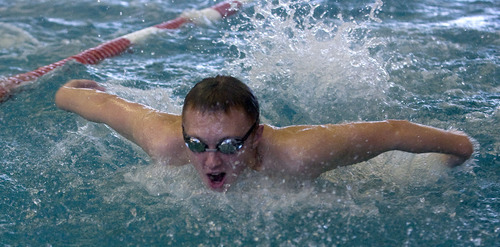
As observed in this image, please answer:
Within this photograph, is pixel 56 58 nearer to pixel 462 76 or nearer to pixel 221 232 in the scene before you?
pixel 221 232

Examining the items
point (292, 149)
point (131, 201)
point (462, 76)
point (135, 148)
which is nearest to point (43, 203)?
point (131, 201)

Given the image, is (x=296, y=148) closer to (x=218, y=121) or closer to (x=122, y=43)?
(x=218, y=121)

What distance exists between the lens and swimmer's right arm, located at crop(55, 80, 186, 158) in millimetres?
2348

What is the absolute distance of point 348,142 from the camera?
2135 millimetres

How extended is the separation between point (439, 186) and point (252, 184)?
92cm

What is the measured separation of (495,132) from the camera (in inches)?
112

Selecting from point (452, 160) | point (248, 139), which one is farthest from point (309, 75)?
point (248, 139)

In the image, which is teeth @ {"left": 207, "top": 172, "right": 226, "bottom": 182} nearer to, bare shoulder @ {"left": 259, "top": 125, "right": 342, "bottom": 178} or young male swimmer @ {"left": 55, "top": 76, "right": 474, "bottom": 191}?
young male swimmer @ {"left": 55, "top": 76, "right": 474, "bottom": 191}

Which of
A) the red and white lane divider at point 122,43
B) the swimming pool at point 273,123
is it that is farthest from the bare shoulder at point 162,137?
the red and white lane divider at point 122,43

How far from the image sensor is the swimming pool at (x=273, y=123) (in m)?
2.14

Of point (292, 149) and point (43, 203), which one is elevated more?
point (292, 149)

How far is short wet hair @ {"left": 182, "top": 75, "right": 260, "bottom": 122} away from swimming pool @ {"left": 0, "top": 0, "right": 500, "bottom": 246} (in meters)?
0.39

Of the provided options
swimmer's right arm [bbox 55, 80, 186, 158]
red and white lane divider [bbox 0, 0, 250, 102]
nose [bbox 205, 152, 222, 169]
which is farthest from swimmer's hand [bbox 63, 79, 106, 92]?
nose [bbox 205, 152, 222, 169]

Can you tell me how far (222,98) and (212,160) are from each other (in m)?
0.26
